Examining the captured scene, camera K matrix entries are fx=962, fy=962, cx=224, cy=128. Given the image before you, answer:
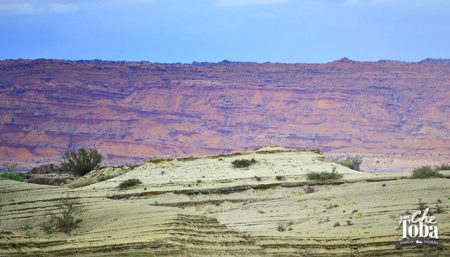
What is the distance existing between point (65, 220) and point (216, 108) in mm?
115747

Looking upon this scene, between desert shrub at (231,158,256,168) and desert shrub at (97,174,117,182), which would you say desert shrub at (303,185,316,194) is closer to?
desert shrub at (231,158,256,168)

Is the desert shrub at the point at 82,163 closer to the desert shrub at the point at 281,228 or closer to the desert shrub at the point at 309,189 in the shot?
the desert shrub at the point at 309,189

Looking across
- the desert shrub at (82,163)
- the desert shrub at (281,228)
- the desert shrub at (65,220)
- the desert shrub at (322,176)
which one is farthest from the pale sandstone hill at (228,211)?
the desert shrub at (82,163)

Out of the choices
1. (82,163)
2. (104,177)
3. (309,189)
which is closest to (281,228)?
(309,189)

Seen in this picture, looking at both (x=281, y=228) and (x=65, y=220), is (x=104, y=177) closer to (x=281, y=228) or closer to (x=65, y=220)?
(x=65, y=220)

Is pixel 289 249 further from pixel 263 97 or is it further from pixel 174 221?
pixel 263 97

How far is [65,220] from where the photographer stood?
27.7m

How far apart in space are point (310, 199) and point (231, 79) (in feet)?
389

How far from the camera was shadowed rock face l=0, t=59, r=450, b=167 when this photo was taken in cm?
12606

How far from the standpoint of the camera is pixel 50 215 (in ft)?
99.6

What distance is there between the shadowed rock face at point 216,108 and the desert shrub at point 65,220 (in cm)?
8622

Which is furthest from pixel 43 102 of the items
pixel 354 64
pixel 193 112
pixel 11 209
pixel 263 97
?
pixel 11 209

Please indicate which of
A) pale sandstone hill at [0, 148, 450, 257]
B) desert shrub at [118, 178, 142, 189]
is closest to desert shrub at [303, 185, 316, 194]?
pale sandstone hill at [0, 148, 450, 257]

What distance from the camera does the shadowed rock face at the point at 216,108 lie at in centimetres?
12606
